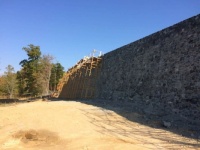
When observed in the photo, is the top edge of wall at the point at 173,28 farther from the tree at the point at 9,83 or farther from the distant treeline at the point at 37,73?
the tree at the point at 9,83

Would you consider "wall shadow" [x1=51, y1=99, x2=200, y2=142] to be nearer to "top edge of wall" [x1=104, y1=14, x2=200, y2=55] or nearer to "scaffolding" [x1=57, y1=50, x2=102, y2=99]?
"top edge of wall" [x1=104, y1=14, x2=200, y2=55]

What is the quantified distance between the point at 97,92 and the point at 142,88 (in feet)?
23.2

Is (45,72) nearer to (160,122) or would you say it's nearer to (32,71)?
(32,71)

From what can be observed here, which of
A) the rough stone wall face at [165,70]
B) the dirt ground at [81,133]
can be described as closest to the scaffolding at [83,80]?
the rough stone wall face at [165,70]

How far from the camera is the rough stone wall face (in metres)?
10.5

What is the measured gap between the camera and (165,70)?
12273 millimetres

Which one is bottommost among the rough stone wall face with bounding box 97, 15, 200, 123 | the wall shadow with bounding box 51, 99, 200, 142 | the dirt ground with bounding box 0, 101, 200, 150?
the dirt ground with bounding box 0, 101, 200, 150

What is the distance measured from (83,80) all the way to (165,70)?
13.6 meters

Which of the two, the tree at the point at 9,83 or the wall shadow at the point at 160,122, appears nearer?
the wall shadow at the point at 160,122

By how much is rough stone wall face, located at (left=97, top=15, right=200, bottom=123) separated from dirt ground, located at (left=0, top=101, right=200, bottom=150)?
1784 millimetres

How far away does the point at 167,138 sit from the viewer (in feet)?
27.0

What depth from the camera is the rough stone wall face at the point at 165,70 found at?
414 inches

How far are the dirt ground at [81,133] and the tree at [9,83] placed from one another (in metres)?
39.4

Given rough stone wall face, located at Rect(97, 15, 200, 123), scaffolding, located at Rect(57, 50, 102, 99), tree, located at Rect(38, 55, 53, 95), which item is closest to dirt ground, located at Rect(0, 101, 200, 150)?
rough stone wall face, located at Rect(97, 15, 200, 123)
